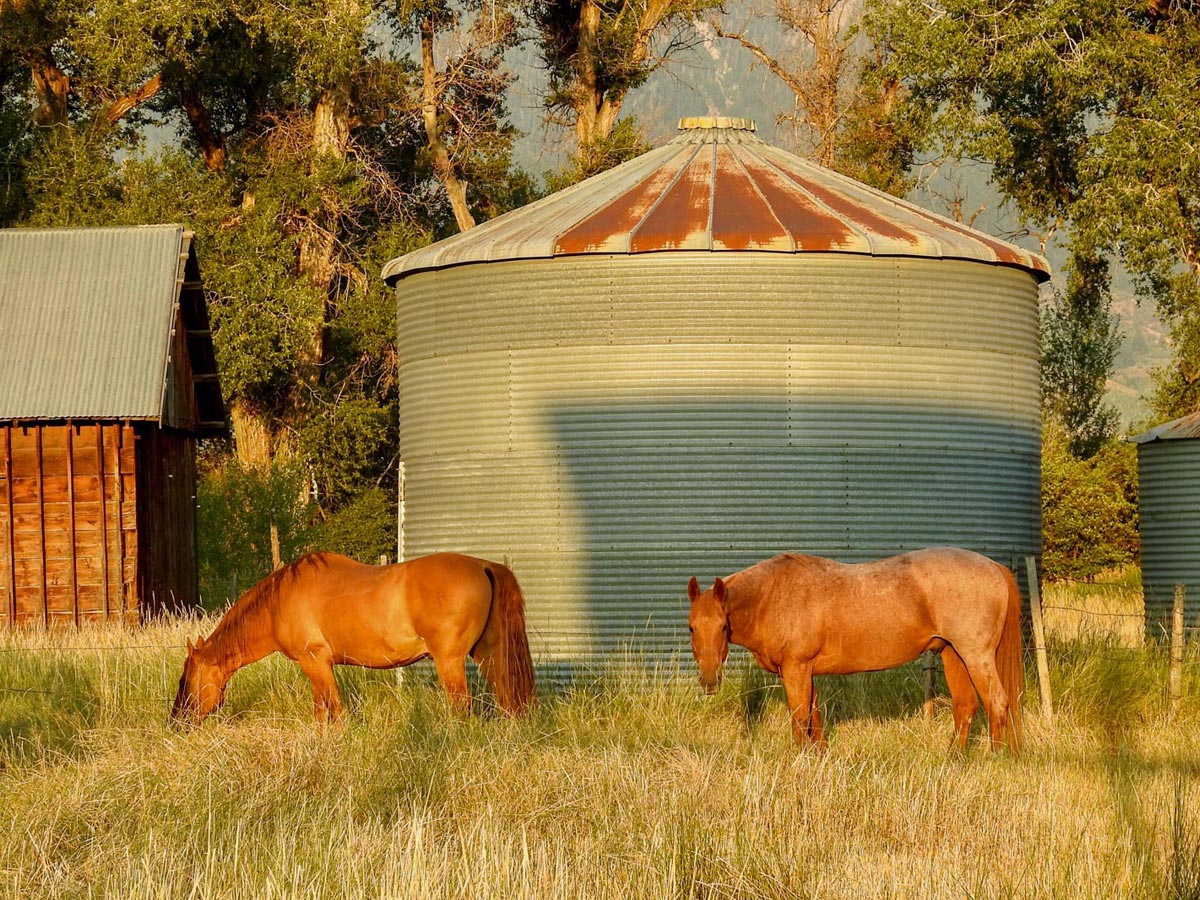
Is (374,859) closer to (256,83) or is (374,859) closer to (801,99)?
(256,83)

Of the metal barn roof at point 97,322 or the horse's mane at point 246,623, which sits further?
the metal barn roof at point 97,322

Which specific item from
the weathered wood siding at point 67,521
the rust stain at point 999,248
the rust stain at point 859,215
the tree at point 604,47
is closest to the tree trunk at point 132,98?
the tree at point 604,47

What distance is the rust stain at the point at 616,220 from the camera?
16.0 meters

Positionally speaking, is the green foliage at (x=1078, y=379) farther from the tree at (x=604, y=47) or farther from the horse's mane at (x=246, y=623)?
the horse's mane at (x=246, y=623)

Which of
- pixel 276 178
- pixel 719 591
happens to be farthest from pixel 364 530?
pixel 719 591

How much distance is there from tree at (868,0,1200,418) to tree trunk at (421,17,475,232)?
982 cm

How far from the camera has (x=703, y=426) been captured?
15641 millimetres

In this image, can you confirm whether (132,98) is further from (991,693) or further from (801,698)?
(991,693)

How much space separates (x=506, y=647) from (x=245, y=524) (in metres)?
19.1

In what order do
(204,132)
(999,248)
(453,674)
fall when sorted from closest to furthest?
(453,674) → (999,248) → (204,132)

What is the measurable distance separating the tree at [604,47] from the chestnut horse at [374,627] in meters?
24.1

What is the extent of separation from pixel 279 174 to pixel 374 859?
89.4 feet

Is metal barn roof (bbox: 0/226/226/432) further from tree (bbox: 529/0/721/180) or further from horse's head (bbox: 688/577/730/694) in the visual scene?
tree (bbox: 529/0/721/180)

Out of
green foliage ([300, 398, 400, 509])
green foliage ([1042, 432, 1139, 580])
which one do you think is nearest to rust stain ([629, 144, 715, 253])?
green foliage ([300, 398, 400, 509])
